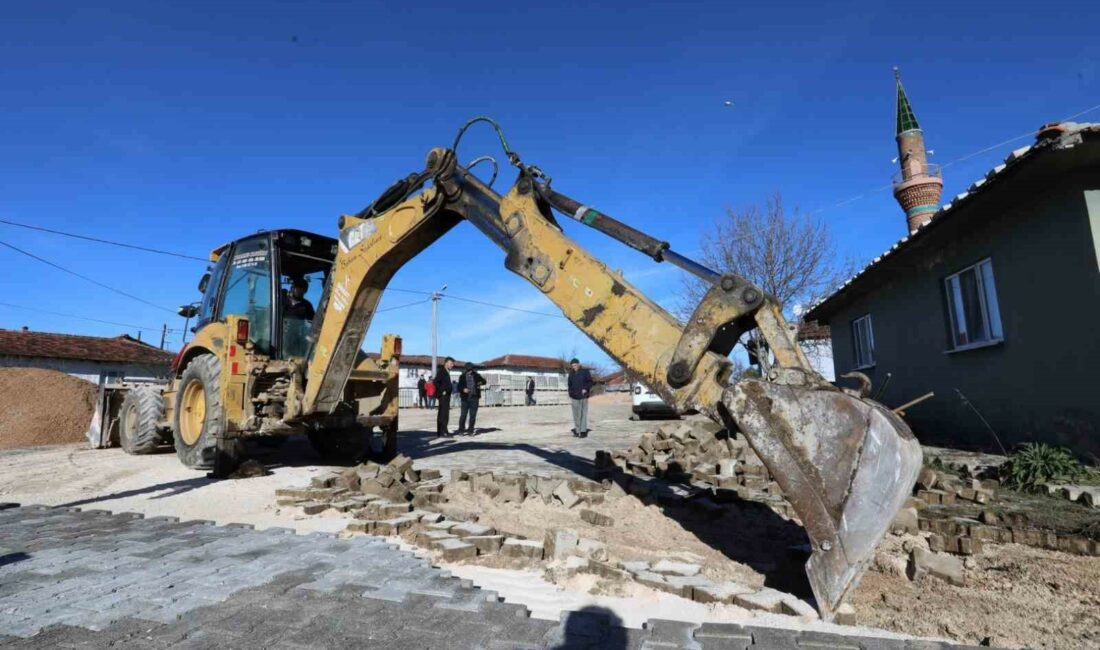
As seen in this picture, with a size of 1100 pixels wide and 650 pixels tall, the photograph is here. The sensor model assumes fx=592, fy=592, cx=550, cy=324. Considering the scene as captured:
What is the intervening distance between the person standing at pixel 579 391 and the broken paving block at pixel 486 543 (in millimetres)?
8635

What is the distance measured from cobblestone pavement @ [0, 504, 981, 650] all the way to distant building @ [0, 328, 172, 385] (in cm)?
2706

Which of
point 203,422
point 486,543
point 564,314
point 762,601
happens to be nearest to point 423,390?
point 203,422

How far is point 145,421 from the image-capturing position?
31.0 feet

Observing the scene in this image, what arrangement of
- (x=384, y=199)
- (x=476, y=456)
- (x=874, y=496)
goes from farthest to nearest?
(x=476, y=456)
(x=384, y=199)
(x=874, y=496)

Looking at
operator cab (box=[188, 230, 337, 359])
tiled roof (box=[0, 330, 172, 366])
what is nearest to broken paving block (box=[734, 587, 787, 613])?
operator cab (box=[188, 230, 337, 359])

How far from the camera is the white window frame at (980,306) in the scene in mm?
8430

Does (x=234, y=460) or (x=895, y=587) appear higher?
(x=234, y=460)

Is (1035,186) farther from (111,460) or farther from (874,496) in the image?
(111,460)

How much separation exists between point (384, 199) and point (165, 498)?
4140 millimetres

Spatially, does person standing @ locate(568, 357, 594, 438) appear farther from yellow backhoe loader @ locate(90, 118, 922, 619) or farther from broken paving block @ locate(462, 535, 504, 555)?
broken paving block @ locate(462, 535, 504, 555)

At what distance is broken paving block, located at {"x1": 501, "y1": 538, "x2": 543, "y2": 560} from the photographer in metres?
4.07

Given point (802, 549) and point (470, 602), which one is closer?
point (470, 602)

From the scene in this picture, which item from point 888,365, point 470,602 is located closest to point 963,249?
point 888,365

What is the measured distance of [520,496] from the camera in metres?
6.00
